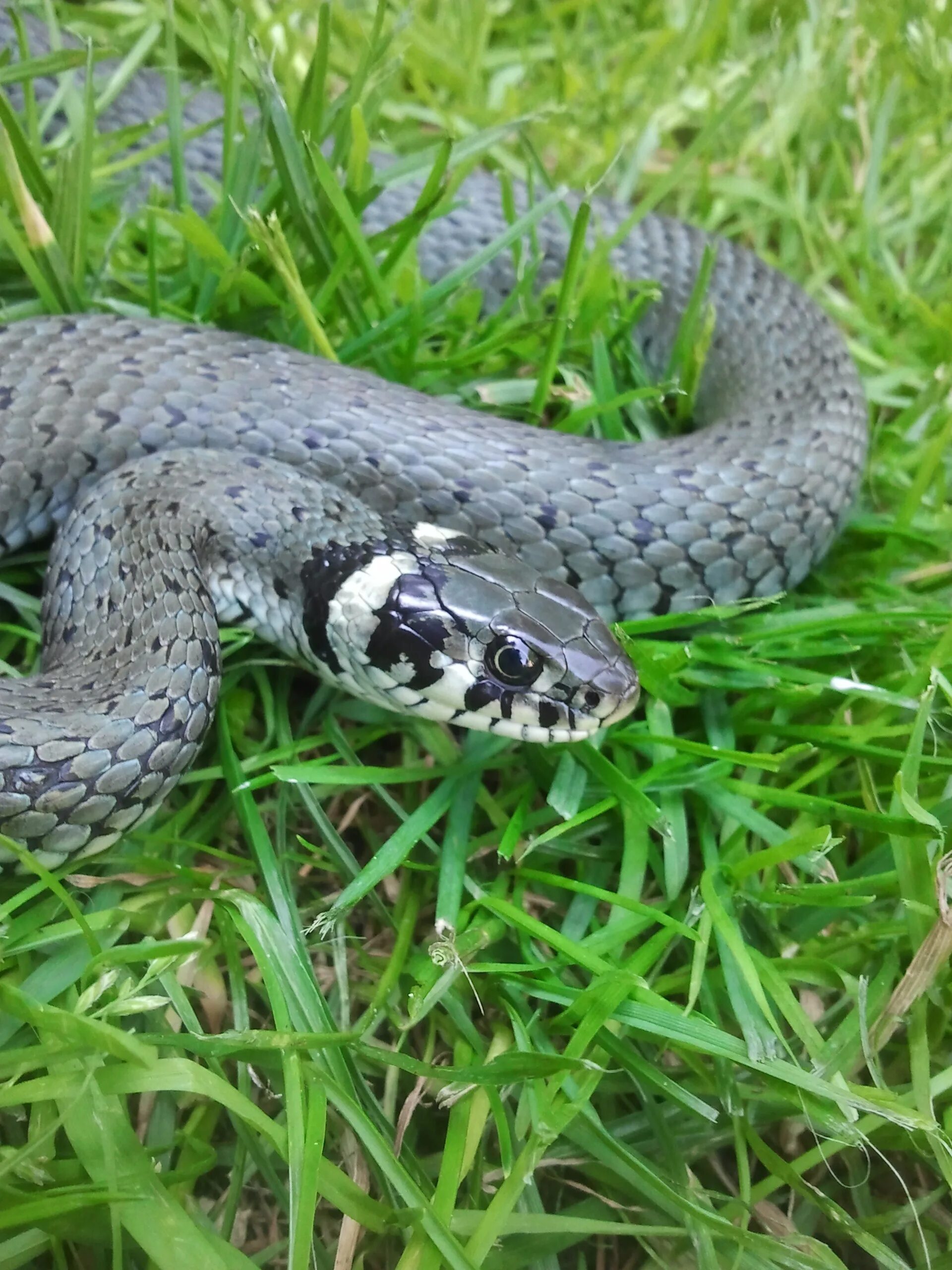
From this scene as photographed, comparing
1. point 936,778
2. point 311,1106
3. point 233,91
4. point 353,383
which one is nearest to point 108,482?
point 353,383

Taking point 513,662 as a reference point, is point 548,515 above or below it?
above

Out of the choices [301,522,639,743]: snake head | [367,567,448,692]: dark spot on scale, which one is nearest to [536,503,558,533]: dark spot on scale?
[301,522,639,743]: snake head

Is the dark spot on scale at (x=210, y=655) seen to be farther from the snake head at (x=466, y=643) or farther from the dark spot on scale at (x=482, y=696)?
the dark spot on scale at (x=482, y=696)

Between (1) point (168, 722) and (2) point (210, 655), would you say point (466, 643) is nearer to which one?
(2) point (210, 655)

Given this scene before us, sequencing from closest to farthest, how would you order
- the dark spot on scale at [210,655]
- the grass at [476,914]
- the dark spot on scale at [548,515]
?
the grass at [476,914] → the dark spot on scale at [210,655] → the dark spot on scale at [548,515]

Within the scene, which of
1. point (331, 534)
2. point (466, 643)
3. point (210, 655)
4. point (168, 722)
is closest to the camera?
point (168, 722)

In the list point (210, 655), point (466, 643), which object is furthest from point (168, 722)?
point (466, 643)

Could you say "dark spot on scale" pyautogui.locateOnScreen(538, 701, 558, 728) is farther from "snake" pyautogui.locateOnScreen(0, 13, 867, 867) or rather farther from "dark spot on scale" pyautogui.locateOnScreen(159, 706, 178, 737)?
"dark spot on scale" pyautogui.locateOnScreen(159, 706, 178, 737)

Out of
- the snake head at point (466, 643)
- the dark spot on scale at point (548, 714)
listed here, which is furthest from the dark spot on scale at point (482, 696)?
the dark spot on scale at point (548, 714)
